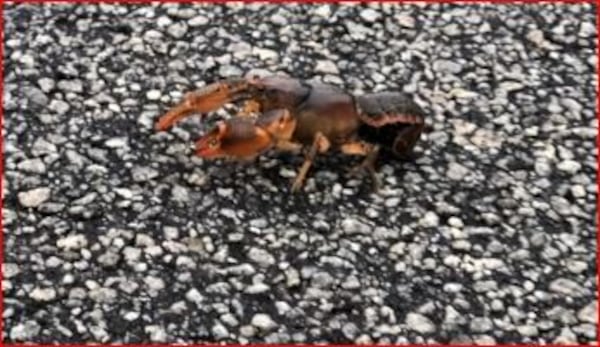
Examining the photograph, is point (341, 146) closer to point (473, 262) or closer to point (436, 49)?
point (473, 262)

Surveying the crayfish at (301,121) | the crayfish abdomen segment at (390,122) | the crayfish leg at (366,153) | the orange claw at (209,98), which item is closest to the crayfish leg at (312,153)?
the crayfish at (301,121)

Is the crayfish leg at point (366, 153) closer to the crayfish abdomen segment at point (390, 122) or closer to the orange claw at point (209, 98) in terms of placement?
the crayfish abdomen segment at point (390, 122)

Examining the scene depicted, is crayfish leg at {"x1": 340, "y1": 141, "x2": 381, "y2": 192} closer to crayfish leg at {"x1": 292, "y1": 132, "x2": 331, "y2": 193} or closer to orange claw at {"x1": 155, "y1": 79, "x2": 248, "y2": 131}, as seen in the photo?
crayfish leg at {"x1": 292, "y1": 132, "x2": 331, "y2": 193}

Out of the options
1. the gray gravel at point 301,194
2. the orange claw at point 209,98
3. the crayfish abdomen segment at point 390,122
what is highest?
the orange claw at point 209,98

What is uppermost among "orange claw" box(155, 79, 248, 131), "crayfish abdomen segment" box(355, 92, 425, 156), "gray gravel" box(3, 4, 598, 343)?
"orange claw" box(155, 79, 248, 131)

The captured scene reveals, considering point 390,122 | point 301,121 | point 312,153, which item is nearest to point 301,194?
point 312,153

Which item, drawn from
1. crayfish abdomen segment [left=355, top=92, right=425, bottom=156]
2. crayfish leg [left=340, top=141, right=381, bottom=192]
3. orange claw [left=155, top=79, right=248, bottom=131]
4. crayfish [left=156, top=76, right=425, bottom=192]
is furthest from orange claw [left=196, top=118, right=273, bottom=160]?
crayfish abdomen segment [left=355, top=92, right=425, bottom=156]

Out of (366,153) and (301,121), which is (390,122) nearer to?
(366,153)
